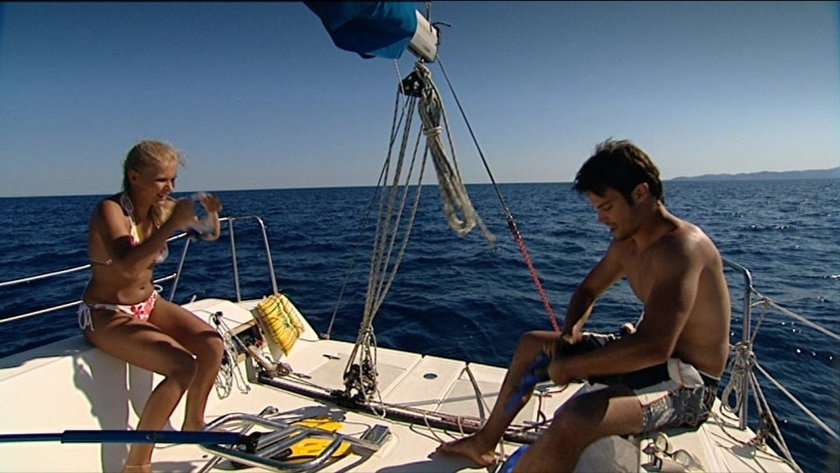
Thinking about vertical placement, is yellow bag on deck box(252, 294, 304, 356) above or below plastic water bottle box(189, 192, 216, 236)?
below

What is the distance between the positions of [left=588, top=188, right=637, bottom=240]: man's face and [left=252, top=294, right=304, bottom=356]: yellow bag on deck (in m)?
2.71

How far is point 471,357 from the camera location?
5430 mm

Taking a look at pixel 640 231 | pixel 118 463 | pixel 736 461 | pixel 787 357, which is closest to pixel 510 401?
pixel 640 231

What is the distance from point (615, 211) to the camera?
1.94 metres

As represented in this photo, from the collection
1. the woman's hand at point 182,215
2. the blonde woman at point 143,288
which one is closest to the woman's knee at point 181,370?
the blonde woman at point 143,288

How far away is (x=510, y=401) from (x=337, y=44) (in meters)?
1.85

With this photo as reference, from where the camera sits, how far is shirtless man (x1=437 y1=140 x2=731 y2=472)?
5.55 feet

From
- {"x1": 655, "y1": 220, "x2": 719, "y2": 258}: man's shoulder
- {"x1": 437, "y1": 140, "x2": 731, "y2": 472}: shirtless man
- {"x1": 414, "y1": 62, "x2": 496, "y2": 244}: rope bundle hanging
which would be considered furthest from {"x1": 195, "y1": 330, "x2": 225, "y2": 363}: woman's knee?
{"x1": 655, "y1": 220, "x2": 719, "y2": 258}: man's shoulder

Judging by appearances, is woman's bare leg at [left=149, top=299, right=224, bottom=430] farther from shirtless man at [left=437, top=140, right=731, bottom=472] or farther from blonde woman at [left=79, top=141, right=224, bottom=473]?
shirtless man at [left=437, top=140, right=731, bottom=472]

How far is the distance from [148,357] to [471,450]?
1686 millimetres

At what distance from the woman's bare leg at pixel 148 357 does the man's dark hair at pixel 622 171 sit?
6.89ft

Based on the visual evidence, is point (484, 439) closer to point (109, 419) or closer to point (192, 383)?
point (192, 383)

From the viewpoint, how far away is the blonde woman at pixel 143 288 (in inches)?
82.2

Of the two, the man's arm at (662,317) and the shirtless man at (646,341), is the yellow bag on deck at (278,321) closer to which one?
the shirtless man at (646,341)
